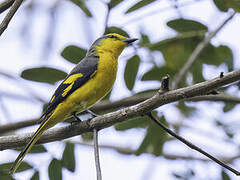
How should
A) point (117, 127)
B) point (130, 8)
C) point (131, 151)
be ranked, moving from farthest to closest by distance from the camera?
1. point (131, 151)
2. point (117, 127)
3. point (130, 8)

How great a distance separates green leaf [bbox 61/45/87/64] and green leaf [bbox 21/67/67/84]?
0.19 metres

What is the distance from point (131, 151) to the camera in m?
5.45

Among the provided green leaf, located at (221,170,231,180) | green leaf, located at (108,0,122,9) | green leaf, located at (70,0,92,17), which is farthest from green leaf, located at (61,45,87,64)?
green leaf, located at (221,170,231,180)

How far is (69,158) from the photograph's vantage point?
3139 mm

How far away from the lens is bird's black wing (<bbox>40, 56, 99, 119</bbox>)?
356 cm

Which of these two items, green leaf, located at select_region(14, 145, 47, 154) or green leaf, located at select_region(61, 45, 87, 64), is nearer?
green leaf, located at select_region(14, 145, 47, 154)

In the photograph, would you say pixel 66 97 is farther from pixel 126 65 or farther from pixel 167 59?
pixel 167 59

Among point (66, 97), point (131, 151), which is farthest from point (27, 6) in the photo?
point (66, 97)

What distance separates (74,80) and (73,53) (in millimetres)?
285

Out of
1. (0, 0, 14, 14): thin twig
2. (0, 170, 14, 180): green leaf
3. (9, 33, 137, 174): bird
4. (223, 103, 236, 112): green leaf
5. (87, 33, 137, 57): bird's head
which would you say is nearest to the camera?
(0, 0, 14, 14): thin twig

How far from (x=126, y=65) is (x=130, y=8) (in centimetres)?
63

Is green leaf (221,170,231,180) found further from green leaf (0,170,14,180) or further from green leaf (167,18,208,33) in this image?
green leaf (0,170,14,180)

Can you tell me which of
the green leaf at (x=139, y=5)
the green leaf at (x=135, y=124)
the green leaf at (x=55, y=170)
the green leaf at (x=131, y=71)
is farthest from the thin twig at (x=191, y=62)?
Answer: the green leaf at (x=55, y=170)

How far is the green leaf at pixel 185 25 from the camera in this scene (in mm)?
3615
